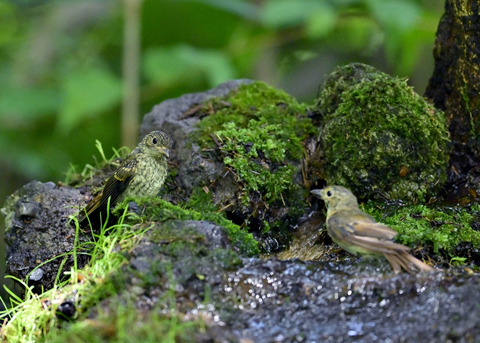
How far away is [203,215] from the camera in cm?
507

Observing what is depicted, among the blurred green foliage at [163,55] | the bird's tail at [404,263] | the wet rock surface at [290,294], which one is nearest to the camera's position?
the wet rock surface at [290,294]

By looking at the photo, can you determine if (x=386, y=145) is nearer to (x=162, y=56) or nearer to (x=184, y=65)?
(x=184, y=65)

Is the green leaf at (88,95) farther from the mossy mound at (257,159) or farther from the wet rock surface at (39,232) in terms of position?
the mossy mound at (257,159)

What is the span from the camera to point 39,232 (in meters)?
6.09

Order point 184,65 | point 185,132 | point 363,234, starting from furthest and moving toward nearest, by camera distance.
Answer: point 184,65, point 185,132, point 363,234

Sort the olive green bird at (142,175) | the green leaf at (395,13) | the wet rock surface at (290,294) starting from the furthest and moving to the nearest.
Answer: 1. the green leaf at (395,13)
2. the olive green bird at (142,175)
3. the wet rock surface at (290,294)

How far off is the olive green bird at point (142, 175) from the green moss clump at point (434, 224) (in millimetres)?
1808

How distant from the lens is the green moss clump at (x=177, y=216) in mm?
4879

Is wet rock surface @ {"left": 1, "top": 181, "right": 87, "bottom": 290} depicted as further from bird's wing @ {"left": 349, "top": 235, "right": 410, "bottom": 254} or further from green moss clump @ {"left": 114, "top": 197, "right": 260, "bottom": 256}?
bird's wing @ {"left": 349, "top": 235, "right": 410, "bottom": 254}

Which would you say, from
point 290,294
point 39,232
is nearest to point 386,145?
point 290,294

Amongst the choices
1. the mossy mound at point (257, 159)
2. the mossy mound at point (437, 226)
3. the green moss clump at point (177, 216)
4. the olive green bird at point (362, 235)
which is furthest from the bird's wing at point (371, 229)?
the mossy mound at point (257, 159)

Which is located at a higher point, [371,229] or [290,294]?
[371,229]

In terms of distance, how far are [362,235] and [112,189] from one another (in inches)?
94.3

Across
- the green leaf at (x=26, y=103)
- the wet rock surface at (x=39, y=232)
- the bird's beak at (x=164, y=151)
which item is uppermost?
the bird's beak at (x=164, y=151)
